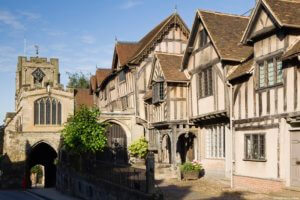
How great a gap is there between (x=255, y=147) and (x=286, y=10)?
18.8 ft

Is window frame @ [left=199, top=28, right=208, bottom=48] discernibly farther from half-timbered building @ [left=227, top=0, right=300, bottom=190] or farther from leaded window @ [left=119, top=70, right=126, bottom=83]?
leaded window @ [left=119, top=70, right=126, bottom=83]

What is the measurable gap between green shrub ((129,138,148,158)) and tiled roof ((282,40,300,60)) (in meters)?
18.2

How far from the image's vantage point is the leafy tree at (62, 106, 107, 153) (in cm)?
2830

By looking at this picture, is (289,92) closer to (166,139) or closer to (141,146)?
(166,139)

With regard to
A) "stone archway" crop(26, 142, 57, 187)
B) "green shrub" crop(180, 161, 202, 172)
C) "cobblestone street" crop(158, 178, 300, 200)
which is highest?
"green shrub" crop(180, 161, 202, 172)

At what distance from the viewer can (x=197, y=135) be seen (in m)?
24.4

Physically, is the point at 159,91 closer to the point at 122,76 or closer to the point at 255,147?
the point at 255,147

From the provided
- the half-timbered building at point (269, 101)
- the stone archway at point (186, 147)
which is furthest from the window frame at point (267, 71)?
the stone archway at point (186, 147)

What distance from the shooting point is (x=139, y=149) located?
32.3 metres

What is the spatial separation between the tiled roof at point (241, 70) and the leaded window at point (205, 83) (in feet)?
7.18

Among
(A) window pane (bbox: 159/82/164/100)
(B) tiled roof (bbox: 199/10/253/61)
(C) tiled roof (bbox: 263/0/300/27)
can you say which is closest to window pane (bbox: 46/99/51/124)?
(A) window pane (bbox: 159/82/164/100)

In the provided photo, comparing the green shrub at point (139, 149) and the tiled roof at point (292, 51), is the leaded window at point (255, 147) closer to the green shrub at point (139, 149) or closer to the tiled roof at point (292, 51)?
the tiled roof at point (292, 51)

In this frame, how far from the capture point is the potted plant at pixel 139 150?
32.3 m

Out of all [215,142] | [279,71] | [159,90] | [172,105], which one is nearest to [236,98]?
Result: [279,71]
